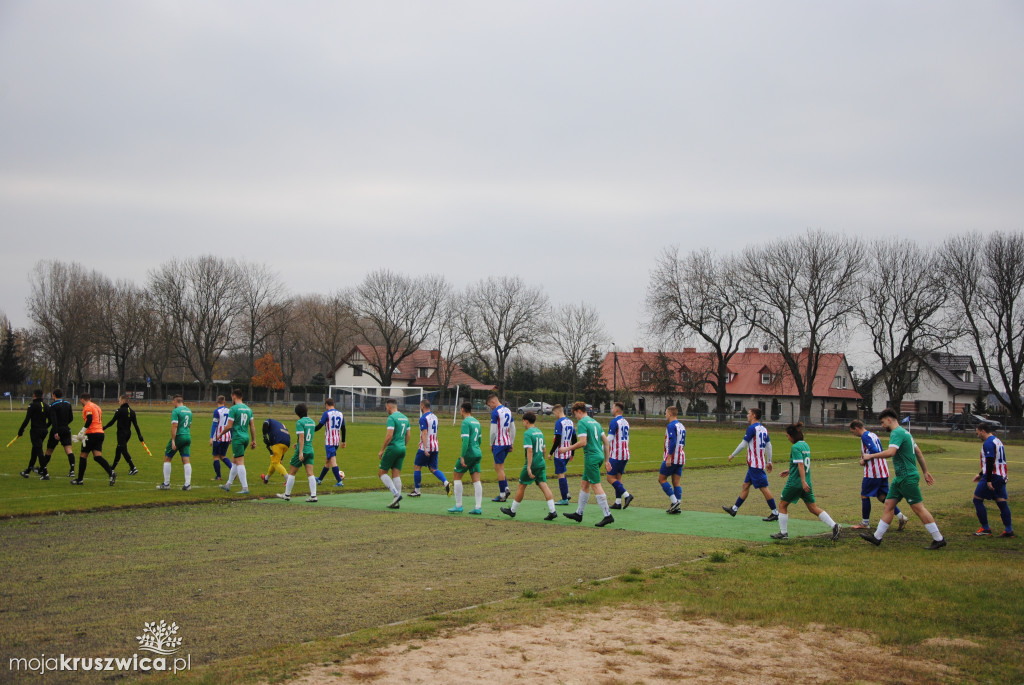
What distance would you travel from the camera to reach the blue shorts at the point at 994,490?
46.2 feet

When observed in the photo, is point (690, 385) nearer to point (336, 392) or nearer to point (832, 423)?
point (832, 423)

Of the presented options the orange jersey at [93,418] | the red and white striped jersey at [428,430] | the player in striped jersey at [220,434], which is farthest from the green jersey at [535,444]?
the orange jersey at [93,418]

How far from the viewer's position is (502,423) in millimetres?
15602

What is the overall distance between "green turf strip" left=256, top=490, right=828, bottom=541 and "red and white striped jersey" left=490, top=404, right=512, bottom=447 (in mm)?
1429

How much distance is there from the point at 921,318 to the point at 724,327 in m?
15.8

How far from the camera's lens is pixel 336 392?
6862cm

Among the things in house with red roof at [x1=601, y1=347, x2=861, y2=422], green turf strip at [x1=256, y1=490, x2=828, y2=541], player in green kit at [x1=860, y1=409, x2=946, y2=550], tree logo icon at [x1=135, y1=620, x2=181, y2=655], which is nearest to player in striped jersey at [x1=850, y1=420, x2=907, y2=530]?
green turf strip at [x1=256, y1=490, x2=828, y2=541]

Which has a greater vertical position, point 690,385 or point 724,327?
point 724,327

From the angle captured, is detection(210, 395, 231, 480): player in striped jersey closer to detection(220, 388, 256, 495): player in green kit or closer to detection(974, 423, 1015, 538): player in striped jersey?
detection(220, 388, 256, 495): player in green kit

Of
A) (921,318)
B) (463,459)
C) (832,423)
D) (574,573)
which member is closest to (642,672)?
(574,573)

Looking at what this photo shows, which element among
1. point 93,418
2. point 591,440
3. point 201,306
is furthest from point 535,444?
point 201,306

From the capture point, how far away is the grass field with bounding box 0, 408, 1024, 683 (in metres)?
7.02

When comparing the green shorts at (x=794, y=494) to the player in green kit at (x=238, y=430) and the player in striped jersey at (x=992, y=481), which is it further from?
the player in green kit at (x=238, y=430)

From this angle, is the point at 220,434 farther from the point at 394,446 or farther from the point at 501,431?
the point at 501,431
